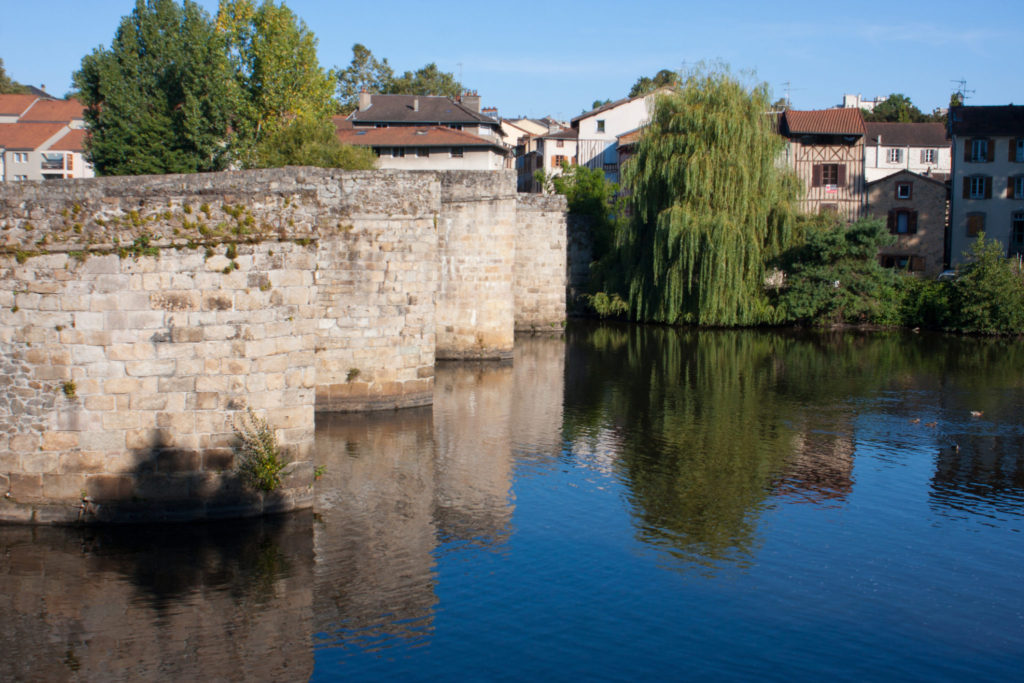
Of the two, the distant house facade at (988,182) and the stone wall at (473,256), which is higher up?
the distant house facade at (988,182)

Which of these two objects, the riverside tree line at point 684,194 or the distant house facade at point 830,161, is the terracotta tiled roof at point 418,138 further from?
the distant house facade at point 830,161

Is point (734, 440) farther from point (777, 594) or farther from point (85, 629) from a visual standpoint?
point (85, 629)

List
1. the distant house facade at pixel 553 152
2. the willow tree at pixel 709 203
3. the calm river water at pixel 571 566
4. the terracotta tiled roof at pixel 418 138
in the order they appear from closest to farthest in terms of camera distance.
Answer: the calm river water at pixel 571 566 < the willow tree at pixel 709 203 < the terracotta tiled roof at pixel 418 138 < the distant house facade at pixel 553 152

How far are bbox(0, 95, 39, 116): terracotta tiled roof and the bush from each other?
80.1 m

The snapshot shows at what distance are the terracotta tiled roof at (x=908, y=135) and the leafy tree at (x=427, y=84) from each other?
46.2 metres

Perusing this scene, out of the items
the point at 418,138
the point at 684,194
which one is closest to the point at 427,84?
the point at 418,138

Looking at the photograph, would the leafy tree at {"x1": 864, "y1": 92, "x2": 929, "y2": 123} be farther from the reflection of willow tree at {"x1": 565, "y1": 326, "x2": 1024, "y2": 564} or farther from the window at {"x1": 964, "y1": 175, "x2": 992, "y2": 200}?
the reflection of willow tree at {"x1": 565, "y1": 326, "x2": 1024, "y2": 564}

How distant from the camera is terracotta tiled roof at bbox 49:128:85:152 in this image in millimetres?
67319

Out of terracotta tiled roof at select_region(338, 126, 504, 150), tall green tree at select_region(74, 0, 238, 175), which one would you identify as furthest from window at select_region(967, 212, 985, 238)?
tall green tree at select_region(74, 0, 238, 175)

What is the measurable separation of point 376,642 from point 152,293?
16.2ft

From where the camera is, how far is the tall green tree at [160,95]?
140 feet

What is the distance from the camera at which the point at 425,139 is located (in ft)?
176

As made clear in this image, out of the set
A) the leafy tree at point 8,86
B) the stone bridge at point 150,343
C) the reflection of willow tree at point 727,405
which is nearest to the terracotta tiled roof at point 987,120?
the reflection of willow tree at point 727,405

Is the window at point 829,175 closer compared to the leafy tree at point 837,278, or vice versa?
the leafy tree at point 837,278
